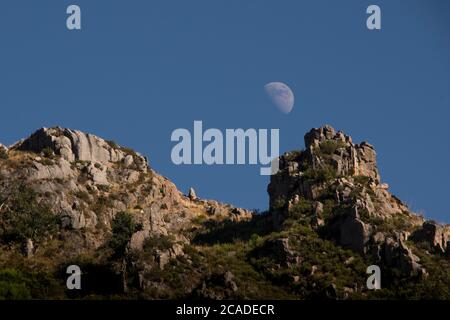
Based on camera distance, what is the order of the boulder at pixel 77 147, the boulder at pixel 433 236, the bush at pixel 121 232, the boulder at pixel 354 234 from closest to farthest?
1. the bush at pixel 121 232
2. the boulder at pixel 354 234
3. the boulder at pixel 433 236
4. the boulder at pixel 77 147

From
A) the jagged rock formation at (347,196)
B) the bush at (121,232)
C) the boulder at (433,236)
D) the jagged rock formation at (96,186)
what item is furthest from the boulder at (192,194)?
the boulder at (433,236)

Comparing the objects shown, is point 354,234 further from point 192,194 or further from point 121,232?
point 192,194

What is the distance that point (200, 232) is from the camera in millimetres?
158875

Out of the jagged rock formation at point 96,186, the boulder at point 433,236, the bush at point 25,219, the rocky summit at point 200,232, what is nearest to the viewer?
the rocky summit at point 200,232

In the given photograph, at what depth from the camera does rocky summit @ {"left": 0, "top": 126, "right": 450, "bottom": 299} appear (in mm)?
130125

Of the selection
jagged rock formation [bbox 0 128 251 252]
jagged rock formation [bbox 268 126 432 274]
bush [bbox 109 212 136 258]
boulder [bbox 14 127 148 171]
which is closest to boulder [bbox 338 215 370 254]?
jagged rock formation [bbox 268 126 432 274]

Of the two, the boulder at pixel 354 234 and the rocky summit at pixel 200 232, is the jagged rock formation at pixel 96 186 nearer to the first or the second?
the rocky summit at pixel 200 232

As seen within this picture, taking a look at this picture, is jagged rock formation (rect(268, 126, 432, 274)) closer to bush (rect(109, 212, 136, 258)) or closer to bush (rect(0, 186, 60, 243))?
bush (rect(109, 212, 136, 258))

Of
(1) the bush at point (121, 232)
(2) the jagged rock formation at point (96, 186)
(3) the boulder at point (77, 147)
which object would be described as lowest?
(1) the bush at point (121, 232)

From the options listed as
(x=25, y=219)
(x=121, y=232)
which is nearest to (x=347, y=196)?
(x=121, y=232)

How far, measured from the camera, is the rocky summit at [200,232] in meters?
130

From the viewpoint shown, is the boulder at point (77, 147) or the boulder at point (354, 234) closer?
the boulder at point (354, 234)
